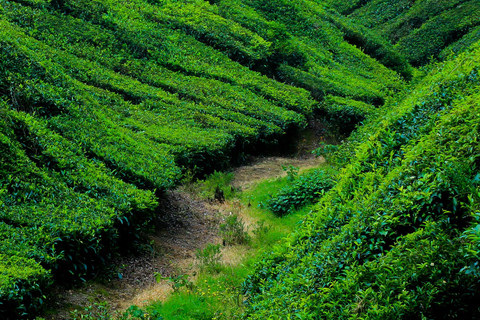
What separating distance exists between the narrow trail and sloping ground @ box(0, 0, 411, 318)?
0.45m

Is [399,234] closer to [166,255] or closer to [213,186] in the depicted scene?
[166,255]

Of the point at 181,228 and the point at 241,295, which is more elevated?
the point at 241,295

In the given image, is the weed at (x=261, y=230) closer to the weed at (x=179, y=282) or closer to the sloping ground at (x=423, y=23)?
the weed at (x=179, y=282)

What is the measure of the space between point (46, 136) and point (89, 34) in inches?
383

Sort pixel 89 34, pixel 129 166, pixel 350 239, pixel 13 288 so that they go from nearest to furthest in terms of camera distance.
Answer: pixel 350 239 → pixel 13 288 → pixel 129 166 → pixel 89 34

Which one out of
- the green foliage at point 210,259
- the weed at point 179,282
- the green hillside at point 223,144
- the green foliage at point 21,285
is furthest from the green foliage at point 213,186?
the green foliage at point 21,285

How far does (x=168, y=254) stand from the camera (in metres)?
9.55

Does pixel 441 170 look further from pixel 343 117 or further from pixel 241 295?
pixel 343 117

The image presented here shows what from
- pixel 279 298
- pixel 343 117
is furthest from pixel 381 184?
pixel 343 117

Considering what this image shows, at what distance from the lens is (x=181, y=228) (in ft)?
35.6

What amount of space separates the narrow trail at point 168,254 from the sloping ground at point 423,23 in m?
21.0

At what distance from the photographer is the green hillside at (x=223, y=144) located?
4.87 meters

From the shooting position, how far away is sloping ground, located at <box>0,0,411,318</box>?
7.81m

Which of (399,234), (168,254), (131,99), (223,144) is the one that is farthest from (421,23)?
(399,234)
